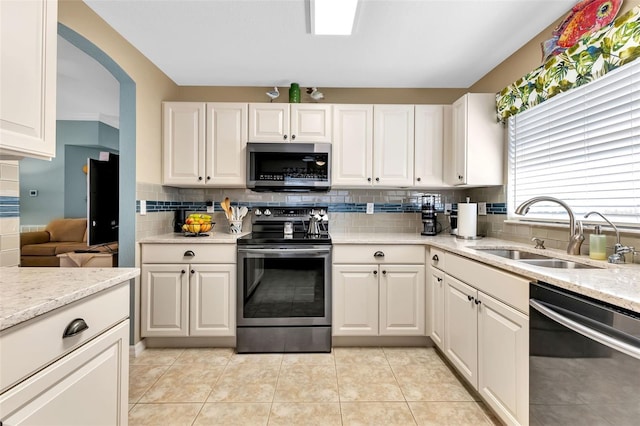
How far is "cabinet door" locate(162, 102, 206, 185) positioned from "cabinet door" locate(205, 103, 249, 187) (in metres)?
0.06

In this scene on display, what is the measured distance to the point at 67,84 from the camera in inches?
135

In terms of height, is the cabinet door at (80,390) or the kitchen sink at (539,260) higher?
the kitchen sink at (539,260)

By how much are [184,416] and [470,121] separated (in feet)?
9.31

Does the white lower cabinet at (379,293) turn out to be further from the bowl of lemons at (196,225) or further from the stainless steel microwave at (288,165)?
the bowl of lemons at (196,225)

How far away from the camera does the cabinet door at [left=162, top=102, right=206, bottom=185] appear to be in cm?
272

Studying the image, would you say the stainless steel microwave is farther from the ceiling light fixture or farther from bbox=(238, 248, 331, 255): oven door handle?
the ceiling light fixture

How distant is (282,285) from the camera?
7.89ft

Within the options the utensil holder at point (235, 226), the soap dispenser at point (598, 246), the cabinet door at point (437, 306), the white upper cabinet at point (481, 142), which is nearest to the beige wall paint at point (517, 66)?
the white upper cabinet at point (481, 142)

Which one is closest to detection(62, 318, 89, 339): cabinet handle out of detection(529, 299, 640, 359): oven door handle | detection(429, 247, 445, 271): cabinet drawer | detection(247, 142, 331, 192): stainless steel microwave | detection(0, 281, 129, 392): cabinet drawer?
detection(0, 281, 129, 392): cabinet drawer

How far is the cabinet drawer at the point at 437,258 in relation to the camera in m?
2.21

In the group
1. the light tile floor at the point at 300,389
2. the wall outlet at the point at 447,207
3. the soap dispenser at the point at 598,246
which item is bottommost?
the light tile floor at the point at 300,389

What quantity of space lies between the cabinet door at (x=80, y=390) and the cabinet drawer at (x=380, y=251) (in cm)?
159

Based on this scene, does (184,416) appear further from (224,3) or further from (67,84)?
(67,84)

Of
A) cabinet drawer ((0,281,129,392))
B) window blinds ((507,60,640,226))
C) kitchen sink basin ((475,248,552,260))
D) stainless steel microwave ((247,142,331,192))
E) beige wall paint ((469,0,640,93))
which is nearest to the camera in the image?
cabinet drawer ((0,281,129,392))
